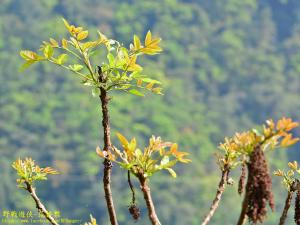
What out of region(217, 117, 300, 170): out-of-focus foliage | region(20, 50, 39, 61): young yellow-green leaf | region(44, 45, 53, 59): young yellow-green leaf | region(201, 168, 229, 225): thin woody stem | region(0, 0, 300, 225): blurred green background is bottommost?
region(217, 117, 300, 170): out-of-focus foliage

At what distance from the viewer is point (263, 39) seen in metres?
92.0

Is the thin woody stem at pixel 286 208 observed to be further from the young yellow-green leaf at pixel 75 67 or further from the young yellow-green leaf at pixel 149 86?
the young yellow-green leaf at pixel 75 67

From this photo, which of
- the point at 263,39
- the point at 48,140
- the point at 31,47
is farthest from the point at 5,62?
the point at 263,39

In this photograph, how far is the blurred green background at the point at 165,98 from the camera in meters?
64.1

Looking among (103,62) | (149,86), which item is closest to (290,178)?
(149,86)

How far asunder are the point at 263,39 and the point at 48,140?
1266 inches

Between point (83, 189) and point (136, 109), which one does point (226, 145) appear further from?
point (136, 109)

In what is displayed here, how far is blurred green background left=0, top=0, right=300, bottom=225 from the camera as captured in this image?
210ft

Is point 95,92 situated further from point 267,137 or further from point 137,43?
point 267,137

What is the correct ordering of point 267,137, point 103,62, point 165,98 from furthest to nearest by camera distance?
point 165,98 → point 103,62 → point 267,137

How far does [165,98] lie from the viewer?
80.1 m

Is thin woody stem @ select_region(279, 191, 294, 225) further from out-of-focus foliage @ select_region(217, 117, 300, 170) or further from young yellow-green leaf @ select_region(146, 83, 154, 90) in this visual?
young yellow-green leaf @ select_region(146, 83, 154, 90)

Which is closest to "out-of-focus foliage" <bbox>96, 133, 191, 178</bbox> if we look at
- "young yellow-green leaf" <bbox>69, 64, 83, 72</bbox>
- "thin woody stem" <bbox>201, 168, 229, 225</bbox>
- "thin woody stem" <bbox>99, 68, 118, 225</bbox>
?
"thin woody stem" <bbox>99, 68, 118, 225</bbox>

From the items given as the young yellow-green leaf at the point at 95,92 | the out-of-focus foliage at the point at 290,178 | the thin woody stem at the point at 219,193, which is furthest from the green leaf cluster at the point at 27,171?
the out-of-focus foliage at the point at 290,178
